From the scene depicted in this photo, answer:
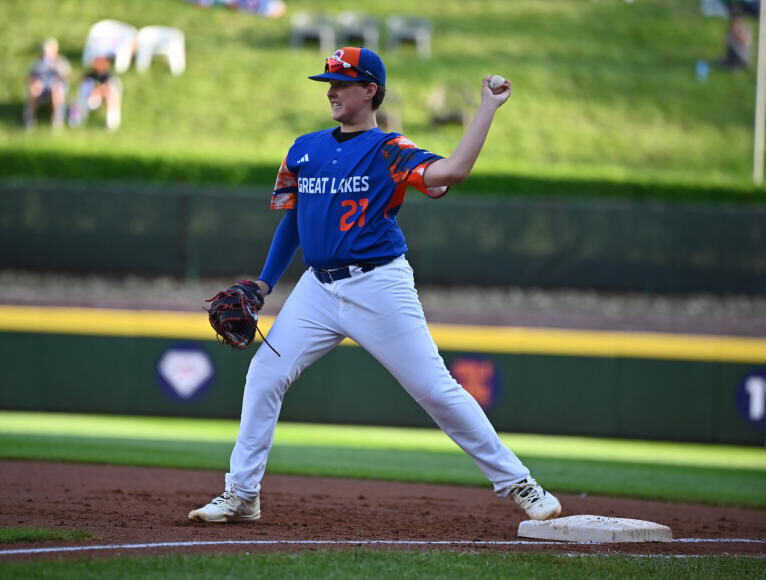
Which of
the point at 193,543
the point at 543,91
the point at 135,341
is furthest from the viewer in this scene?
the point at 543,91

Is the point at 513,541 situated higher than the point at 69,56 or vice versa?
the point at 69,56

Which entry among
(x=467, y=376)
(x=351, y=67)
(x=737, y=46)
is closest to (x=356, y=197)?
(x=351, y=67)

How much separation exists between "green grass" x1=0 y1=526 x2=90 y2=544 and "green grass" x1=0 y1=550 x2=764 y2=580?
0.48 metres

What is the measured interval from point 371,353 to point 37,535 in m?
1.50

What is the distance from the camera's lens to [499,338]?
10367 mm

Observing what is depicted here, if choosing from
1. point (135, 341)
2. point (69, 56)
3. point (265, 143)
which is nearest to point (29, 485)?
point (135, 341)

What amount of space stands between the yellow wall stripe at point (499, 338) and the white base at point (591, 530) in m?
5.75

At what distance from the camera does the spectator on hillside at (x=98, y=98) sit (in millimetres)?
22469

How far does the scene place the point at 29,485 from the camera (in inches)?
225

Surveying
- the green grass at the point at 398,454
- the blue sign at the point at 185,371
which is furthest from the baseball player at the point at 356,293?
the blue sign at the point at 185,371

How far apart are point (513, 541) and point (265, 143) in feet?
62.7

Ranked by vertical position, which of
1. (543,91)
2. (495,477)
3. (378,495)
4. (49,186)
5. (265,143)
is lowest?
(378,495)

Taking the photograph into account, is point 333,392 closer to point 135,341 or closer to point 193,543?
point 135,341

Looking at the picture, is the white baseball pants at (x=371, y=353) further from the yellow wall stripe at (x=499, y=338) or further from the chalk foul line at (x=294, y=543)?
the yellow wall stripe at (x=499, y=338)
